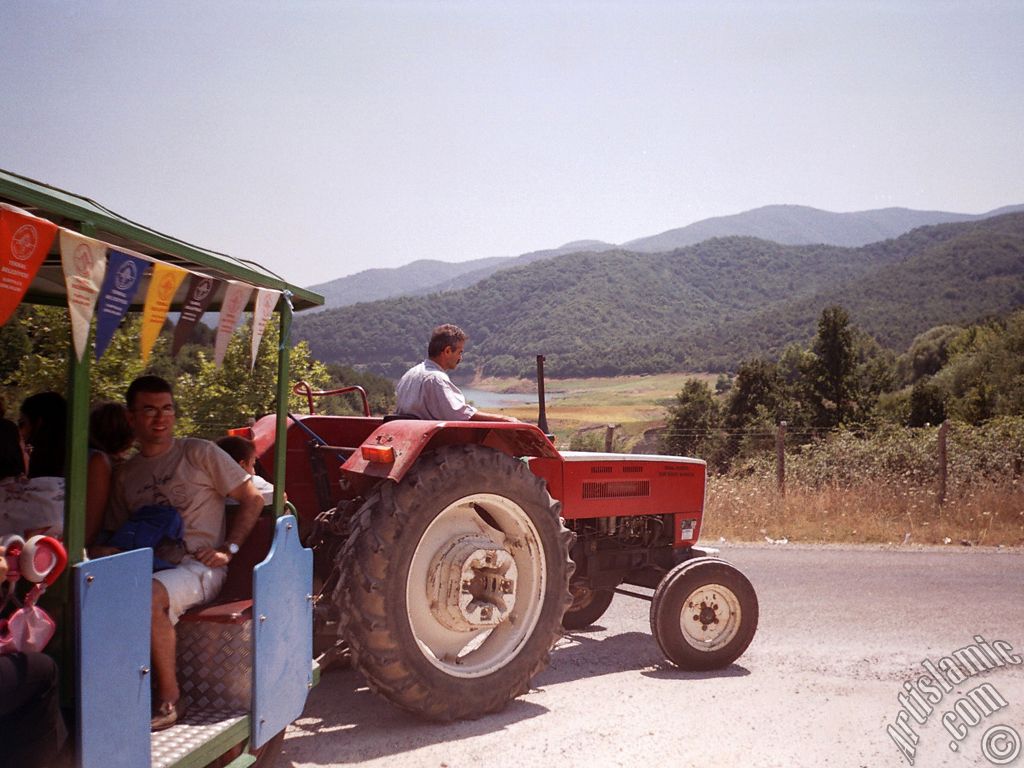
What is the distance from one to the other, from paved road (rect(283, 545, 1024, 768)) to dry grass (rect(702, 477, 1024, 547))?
459 centimetres

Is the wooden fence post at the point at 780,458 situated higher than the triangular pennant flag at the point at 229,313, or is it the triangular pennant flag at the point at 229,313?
the triangular pennant flag at the point at 229,313

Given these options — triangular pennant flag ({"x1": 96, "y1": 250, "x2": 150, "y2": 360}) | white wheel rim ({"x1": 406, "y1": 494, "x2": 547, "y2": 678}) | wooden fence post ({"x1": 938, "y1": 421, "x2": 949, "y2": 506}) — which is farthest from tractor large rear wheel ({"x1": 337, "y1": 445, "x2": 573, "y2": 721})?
wooden fence post ({"x1": 938, "y1": 421, "x2": 949, "y2": 506})

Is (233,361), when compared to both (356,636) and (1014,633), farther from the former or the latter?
(1014,633)

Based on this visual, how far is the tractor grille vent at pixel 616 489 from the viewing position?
20.3 feet

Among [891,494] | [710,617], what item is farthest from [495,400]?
[710,617]

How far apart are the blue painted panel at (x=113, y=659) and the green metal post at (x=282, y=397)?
2.89 ft

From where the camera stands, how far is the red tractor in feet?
14.9

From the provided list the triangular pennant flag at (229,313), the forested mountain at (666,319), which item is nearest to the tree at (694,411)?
the forested mountain at (666,319)

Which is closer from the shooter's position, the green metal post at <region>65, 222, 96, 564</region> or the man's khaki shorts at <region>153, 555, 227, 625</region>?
the green metal post at <region>65, 222, 96, 564</region>

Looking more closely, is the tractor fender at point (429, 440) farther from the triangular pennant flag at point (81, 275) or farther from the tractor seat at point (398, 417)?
the triangular pennant flag at point (81, 275)

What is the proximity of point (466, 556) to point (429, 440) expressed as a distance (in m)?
0.65

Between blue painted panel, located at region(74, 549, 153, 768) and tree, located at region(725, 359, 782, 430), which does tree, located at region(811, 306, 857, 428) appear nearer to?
tree, located at region(725, 359, 782, 430)

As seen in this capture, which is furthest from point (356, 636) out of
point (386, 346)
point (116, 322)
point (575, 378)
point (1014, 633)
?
point (575, 378)

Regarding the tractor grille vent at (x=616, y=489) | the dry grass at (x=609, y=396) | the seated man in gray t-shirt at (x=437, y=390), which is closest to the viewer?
the seated man in gray t-shirt at (x=437, y=390)
